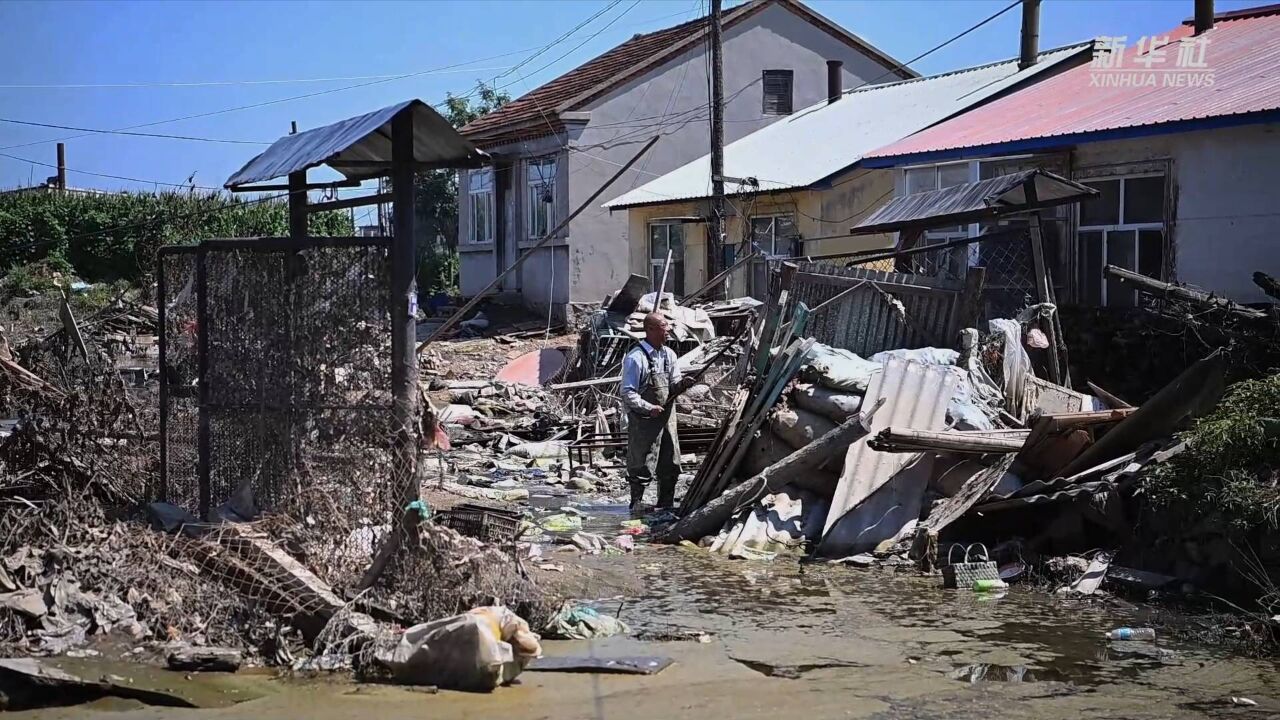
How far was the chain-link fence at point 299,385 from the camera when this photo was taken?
271 inches

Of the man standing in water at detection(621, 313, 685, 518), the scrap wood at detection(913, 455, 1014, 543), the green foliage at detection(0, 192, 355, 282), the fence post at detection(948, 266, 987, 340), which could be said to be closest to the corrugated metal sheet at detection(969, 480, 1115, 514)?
the scrap wood at detection(913, 455, 1014, 543)

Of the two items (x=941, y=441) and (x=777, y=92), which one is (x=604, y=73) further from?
(x=941, y=441)

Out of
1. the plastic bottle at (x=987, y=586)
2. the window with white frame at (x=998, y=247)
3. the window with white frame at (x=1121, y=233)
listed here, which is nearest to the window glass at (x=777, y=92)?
the window with white frame at (x=998, y=247)

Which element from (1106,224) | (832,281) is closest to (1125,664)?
(832,281)

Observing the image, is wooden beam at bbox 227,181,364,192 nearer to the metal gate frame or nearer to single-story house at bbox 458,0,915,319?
the metal gate frame

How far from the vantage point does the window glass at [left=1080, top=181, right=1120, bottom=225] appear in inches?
574

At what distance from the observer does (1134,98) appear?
49.4 feet

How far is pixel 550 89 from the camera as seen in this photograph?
30.8 meters

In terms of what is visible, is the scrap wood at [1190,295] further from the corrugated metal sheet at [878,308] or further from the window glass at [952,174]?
the window glass at [952,174]

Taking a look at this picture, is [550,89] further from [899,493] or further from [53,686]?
[53,686]

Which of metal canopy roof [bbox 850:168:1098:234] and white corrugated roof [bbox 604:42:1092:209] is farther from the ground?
white corrugated roof [bbox 604:42:1092:209]

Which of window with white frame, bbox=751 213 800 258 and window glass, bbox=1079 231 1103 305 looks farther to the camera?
window with white frame, bbox=751 213 800 258

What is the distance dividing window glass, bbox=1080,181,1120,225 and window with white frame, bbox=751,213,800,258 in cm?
774

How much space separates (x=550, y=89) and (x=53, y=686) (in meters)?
26.7
